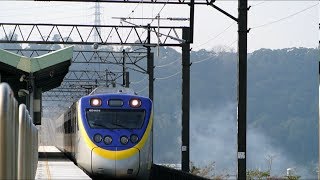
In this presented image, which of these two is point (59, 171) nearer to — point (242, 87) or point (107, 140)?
point (107, 140)

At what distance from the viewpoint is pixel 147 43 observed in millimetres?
41000

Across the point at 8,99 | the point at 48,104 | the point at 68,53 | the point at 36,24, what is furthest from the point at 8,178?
the point at 48,104

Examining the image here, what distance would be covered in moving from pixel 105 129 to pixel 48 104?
9483cm

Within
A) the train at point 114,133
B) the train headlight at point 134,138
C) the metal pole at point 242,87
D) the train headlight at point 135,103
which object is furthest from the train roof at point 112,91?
the metal pole at point 242,87

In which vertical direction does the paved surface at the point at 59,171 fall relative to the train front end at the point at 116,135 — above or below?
below

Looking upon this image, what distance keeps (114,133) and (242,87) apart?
3862mm

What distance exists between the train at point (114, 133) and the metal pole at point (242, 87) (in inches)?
100

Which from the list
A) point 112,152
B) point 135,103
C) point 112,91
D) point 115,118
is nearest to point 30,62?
point 112,91

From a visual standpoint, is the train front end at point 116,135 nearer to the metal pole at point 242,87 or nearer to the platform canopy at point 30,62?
the metal pole at point 242,87

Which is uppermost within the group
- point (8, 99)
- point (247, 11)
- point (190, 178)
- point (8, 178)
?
point (247, 11)

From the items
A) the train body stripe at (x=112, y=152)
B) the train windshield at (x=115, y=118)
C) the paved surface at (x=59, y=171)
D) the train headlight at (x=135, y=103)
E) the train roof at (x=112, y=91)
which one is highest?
the train roof at (x=112, y=91)

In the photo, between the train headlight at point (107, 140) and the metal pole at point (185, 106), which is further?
the metal pole at point (185, 106)

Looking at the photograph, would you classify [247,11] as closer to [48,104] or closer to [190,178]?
[190,178]

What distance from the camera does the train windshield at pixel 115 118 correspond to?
24.1 metres
